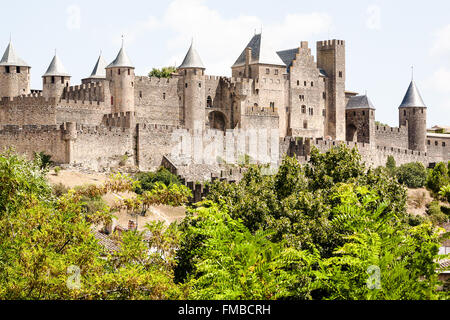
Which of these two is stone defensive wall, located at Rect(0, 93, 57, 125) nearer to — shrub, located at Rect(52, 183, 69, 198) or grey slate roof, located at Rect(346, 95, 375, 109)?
shrub, located at Rect(52, 183, 69, 198)

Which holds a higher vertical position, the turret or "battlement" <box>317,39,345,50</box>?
"battlement" <box>317,39,345,50</box>

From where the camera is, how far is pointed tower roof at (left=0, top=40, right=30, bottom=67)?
223 feet

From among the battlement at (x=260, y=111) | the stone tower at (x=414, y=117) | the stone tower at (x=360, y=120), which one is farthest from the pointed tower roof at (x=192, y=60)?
the stone tower at (x=414, y=117)

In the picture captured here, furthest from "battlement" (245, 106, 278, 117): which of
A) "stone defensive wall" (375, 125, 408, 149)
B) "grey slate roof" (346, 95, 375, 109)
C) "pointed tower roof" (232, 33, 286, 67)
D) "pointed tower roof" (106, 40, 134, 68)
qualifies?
"stone defensive wall" (375, 125, 408, 149)

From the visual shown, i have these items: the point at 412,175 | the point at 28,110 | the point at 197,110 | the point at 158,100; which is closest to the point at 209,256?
the point at 28,110

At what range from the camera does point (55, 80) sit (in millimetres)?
69438

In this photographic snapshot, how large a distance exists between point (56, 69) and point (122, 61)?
16.9ft

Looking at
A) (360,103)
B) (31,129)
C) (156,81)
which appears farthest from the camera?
(360,103)

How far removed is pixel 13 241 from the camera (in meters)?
24.1

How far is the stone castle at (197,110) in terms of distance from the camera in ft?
209

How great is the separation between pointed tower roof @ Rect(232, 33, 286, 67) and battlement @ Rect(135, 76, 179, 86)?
27.7 feet

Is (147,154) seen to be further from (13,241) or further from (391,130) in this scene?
(13,241)

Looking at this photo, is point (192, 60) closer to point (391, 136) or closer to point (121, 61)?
point (121, 61)

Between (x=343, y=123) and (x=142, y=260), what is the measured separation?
6263cm
